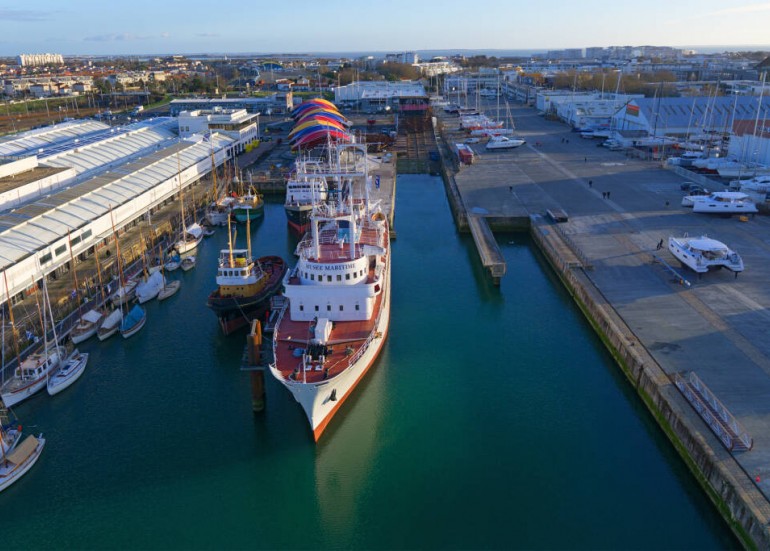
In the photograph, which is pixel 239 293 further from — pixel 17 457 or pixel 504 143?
pixel 504 143

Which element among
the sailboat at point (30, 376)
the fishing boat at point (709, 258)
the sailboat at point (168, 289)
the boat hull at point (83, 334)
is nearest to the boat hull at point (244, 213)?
the sailboat at point (168, 289)

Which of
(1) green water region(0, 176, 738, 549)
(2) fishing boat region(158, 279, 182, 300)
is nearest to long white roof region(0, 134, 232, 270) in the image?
(2) fishing boat region(158, 279, 182, 300)

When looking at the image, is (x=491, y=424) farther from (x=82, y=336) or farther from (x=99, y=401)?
(x=82, y=336)

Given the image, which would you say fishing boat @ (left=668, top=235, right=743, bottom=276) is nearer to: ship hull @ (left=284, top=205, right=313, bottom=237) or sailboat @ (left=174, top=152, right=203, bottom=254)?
ship hull @ (left=284, top=205, right=313, bottom=237)

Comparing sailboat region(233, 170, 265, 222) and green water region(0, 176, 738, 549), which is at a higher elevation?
sailboat region(233, 170, 265, 222)

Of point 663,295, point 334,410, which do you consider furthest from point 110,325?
point 663,295

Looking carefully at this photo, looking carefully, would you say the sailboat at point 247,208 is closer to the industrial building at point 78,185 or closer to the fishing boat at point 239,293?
the industrial building at point 78,185
